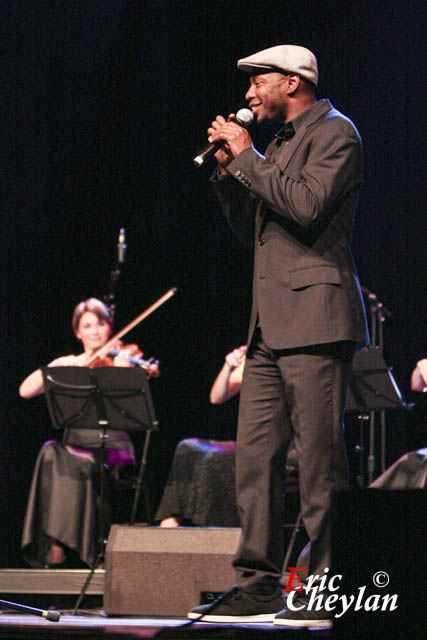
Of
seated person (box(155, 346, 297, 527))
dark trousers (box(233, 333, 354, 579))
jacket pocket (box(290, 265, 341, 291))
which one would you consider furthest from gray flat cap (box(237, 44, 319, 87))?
seated person (box(155, 346, 297, 527))

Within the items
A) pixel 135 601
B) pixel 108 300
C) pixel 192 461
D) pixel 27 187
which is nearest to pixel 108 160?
pixel 27 187

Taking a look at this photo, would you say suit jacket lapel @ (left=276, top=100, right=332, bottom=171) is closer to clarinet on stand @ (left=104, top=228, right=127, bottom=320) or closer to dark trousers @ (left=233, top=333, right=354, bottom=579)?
dark trousers @ (left=233, top=333, right=354, bottom=579)

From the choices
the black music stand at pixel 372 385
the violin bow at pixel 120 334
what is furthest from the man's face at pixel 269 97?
the violin bow at pixel 120 334

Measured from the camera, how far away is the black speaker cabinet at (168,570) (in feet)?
8.82

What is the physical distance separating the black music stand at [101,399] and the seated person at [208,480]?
499mm

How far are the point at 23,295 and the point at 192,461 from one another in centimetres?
147

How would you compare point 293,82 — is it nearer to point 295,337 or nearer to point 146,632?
point 295,337

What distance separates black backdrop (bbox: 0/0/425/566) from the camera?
473cm

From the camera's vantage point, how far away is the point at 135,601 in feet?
8.87

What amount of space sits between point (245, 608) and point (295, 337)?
0.68 meters

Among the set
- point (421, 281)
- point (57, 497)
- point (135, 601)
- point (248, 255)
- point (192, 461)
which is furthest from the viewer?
point (248, 255)

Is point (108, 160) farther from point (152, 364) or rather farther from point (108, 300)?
point (152, 364)

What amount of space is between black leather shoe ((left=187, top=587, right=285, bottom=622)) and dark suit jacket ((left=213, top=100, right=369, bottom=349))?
24.8 inches

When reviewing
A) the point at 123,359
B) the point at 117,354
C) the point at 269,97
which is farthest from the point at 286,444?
the point at 117,354
